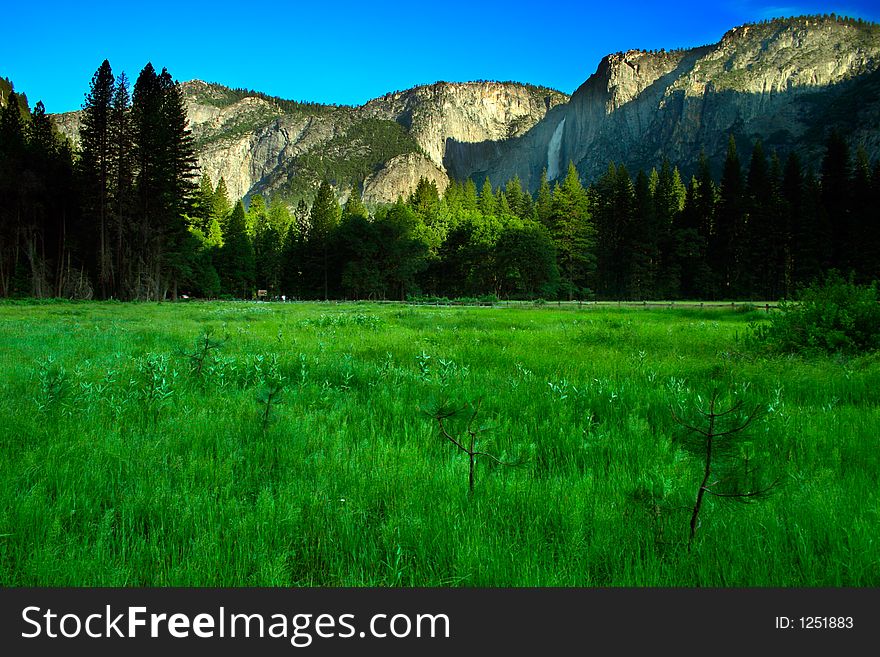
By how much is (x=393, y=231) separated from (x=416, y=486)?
71.0 m

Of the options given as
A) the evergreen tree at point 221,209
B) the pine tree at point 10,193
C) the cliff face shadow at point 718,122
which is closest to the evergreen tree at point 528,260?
the evergreen tree at point 221,209

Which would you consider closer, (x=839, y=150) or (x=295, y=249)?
(x=839, y=150)

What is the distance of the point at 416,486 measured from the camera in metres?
3.19

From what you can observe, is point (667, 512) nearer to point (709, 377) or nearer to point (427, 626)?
point (427, 626)

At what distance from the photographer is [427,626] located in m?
1.81

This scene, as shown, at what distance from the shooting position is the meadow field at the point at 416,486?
2268 millimetres

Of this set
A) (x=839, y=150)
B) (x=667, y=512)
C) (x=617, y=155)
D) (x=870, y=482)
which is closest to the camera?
(x=667, y=512)

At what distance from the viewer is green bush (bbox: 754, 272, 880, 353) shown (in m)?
9.43


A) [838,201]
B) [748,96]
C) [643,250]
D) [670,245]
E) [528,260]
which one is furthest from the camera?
[748,96]

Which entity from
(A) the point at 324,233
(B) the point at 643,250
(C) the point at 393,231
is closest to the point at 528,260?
(B) the point at 643,250

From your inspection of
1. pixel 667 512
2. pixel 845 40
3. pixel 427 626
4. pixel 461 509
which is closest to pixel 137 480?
pixel 461 509

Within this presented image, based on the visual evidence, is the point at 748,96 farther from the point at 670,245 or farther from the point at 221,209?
the point at 221,209

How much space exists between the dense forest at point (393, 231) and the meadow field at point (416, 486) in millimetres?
44599

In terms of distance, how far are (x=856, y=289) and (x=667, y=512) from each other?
10.6 meters
